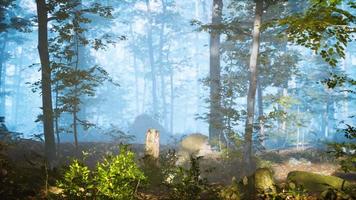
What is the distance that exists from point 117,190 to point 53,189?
2574 mm

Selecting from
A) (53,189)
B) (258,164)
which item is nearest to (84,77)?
(53,189)

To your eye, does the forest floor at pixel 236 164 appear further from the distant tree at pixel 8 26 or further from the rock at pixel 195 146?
the distant tree at pixel 8 26

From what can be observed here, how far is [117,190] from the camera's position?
470cm

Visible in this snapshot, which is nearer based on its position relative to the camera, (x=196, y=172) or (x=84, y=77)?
(x=196, y=172)

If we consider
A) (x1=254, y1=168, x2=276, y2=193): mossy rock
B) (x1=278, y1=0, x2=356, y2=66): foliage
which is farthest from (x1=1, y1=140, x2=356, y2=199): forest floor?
(x1=278, y1=0, x2=356, y2=66): foliage

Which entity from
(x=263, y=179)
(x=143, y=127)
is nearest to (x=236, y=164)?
(x=263, y=179)

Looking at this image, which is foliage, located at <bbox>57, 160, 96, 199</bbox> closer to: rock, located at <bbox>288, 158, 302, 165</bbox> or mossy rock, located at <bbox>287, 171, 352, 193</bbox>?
mossy rock, located at <bbox>287, 171, 352, 193</bbox>

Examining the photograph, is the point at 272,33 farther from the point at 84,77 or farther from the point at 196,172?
the point at 196,172

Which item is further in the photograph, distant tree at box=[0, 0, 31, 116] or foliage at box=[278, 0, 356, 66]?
distant tree at box=[0, 0, 31, 116]

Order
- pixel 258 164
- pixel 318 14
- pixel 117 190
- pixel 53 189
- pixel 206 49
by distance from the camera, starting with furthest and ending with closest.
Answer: pixel 206 49, pixel 258 164, pixel 53 189, pixel 117 190, pixel 318 14

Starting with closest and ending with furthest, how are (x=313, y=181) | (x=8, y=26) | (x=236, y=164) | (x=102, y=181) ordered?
1. (x=102, y=181)
2. (x=313, y=181)
3. (x=236, y=164)
4. (x=8, y=26)

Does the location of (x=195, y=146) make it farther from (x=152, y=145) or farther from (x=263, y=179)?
(x=263, y=179)

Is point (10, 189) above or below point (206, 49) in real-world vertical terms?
below

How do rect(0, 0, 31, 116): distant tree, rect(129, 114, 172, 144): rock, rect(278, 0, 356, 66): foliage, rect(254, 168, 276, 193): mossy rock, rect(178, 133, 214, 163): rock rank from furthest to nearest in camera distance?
1. rect(129, 114, 172, 144): rock
2. rect(0, 0, 31, 116): distant tree
3. rect(178, 133, 214, 163): rock
4. rect(254, 168, 276, 193): mossy rock
5. rect(278, 0, 356, 66): foliage
